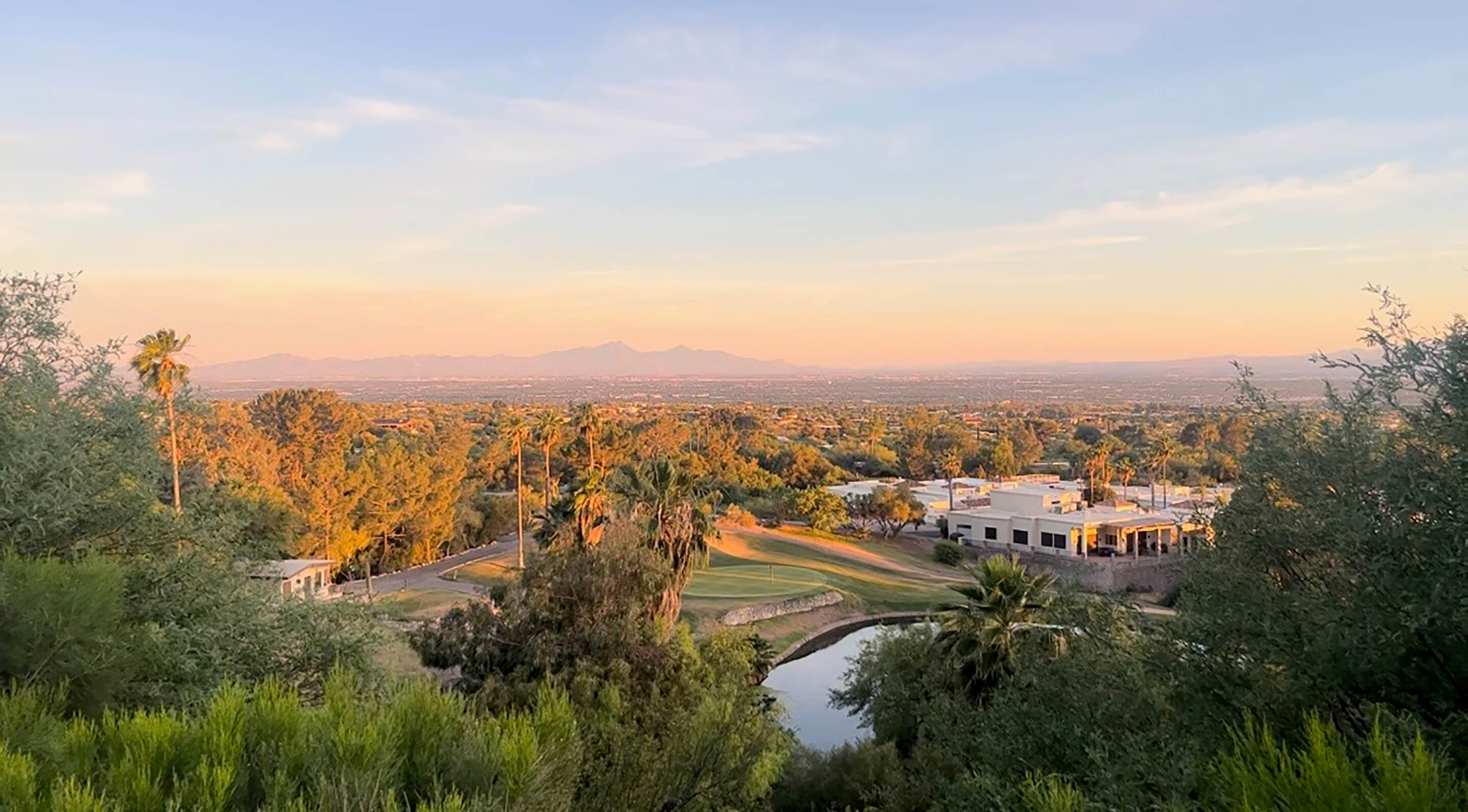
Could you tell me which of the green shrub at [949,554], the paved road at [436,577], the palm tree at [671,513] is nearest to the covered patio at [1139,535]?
the green shrub at [949,554]

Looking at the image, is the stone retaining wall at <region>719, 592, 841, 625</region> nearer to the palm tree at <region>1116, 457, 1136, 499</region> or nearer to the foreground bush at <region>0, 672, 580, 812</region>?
the foreground bush at <region>0, 672, 580, 812</region>

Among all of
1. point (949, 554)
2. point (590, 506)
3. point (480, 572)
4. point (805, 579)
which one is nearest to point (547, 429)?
point (480, 572)

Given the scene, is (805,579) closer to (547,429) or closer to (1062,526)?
(1062,526)

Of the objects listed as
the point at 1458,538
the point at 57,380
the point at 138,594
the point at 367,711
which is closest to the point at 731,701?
the point at 367,711

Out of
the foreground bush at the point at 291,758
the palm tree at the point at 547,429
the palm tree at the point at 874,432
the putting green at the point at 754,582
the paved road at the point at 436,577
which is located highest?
the foreground bush at the point at 291,758

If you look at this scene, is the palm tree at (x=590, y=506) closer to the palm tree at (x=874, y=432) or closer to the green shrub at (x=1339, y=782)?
the green shrub at (x=1339, y=782)
